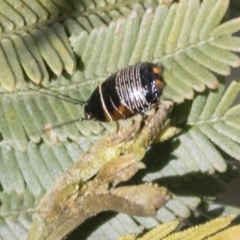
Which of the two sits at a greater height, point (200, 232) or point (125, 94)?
point (125, 94)

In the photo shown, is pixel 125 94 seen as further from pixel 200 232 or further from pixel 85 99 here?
pixel 200 232

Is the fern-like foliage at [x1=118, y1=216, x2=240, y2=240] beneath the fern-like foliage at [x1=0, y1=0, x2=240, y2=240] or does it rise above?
beneath

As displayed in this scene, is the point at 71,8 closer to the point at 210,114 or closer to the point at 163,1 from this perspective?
the point at 163,1

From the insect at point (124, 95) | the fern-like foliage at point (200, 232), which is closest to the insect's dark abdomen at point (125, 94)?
the insect at point (124, 95)

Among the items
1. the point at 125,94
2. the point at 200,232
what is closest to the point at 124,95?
the point at 125,94

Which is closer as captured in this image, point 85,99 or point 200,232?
point 200,232

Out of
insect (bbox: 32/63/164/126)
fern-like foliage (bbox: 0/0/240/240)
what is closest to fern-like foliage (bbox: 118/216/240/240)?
fern-like foliage (bbox: 0/0/240/240)

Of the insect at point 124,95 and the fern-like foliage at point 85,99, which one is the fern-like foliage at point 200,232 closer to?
the fern-like foliage at point 85,99

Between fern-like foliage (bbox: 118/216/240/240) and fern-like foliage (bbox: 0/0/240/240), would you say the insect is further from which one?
fern-like foliage (bbox: 118/216/240/240)
